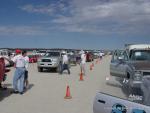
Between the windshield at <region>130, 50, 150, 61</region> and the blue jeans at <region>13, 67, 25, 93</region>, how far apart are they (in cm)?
481

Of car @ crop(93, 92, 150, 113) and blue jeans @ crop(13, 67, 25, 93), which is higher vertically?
car @ crop(93, 92, 150, 113)

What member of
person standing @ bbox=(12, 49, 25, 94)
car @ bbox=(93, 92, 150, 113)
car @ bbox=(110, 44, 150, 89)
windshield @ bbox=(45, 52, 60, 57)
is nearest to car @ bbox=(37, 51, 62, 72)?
windshield @ bbox=(45, 52, 60, 57)

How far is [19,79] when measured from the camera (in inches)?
565

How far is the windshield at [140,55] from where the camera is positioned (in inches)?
614

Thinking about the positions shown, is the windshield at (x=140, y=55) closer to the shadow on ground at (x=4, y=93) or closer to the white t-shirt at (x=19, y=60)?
the white t-shirt at (x=19, y=60)

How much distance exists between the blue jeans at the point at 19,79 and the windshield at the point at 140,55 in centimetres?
481

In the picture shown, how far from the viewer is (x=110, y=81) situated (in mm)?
6391

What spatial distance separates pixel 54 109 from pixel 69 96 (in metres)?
2.47

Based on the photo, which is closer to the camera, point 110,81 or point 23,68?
point 110,81

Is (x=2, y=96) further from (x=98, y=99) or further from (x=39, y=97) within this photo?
(x=98, y=99)

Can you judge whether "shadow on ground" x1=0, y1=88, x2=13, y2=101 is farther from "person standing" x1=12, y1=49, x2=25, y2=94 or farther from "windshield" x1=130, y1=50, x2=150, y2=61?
"windshield" x1=130, y1=50, x2=150, y2=61

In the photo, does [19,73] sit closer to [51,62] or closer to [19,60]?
[19,60]

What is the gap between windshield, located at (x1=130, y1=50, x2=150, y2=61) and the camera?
1560 cm

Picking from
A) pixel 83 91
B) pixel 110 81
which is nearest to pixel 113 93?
pixel 110 81
